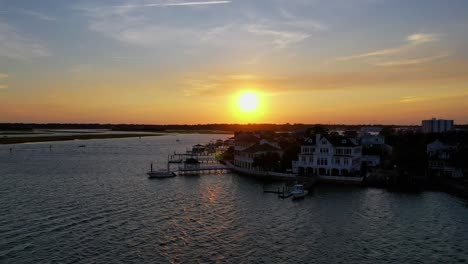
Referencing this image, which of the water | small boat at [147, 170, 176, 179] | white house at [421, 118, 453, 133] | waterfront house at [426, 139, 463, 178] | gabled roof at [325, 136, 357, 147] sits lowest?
the water

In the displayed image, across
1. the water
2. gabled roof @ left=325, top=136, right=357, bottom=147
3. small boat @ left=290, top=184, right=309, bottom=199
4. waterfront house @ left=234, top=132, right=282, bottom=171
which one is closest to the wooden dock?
waterfront house @ left=234, top=132, right=282, bottom=171

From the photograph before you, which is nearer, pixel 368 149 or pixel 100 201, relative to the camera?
pixel 100 201

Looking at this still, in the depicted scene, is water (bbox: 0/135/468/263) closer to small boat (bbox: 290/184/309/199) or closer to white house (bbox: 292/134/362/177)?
small boat (bbox: 290/184/309/199)

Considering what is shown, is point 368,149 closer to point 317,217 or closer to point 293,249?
point 317,217

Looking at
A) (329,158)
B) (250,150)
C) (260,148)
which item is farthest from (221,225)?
(260,148)

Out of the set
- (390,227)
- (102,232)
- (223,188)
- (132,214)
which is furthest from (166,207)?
(390,227)

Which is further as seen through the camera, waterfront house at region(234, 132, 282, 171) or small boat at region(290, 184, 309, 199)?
waterfront house at region(234, 132, 282, 171)
